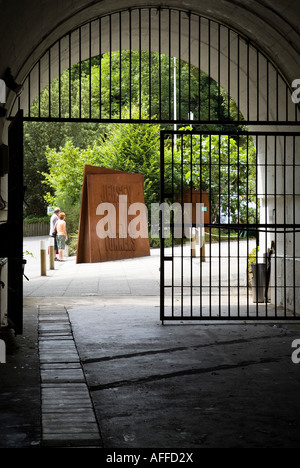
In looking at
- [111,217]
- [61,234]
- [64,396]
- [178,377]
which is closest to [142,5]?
[178,377]

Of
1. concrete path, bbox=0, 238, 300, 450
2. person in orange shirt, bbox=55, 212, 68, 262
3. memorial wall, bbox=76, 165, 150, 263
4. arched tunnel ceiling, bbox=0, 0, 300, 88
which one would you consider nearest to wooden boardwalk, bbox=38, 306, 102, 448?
concrete path, bbox=0, 238, 300, 450

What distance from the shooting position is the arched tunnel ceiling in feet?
24.1

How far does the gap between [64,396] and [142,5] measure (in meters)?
6.84

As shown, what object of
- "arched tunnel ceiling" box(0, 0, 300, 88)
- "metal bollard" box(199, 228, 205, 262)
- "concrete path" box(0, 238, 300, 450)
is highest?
"arched tunnel ceiling" box(0, 0, 300, 88)

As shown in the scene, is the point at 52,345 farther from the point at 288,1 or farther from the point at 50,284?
the point at 50,284

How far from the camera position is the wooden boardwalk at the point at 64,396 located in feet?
16.4

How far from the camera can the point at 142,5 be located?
1091cm

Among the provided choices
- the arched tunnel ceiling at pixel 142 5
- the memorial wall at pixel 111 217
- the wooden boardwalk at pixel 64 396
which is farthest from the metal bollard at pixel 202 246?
the wooden boardwalk at pixel 64 396

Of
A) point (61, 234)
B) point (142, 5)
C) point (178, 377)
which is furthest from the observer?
point (61, 234)

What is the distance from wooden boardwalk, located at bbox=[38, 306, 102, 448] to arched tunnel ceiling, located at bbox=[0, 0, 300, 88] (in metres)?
3.19

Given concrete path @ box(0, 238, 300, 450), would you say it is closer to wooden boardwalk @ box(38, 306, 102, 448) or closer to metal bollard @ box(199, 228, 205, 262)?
wooden boardwalk @ box(38, 306, 102, 448)

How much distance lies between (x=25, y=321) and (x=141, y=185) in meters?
15.8

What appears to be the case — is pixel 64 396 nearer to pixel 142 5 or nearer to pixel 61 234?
pixel 142 5

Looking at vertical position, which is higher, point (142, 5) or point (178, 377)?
point (142, 5)
